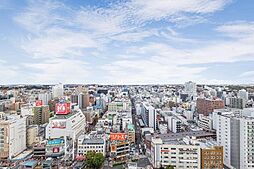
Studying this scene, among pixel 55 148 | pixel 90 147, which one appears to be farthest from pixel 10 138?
pixel 90 147

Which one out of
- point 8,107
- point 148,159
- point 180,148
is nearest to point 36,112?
point 8,107

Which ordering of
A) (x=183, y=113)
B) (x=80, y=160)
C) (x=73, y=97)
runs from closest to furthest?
1. (x=80, y=160)
2. (x=183, y=113)
3. (x=73, y=97)

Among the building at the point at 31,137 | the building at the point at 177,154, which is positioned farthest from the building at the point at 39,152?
the building at the point at 177,154

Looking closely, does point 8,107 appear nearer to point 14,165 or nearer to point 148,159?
point 14,165

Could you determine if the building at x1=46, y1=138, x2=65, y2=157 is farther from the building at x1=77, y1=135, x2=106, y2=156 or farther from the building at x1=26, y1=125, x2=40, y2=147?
the building at x1=26, y1=125, x2=40, y2=147

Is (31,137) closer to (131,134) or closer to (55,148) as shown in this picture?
(55,148)
